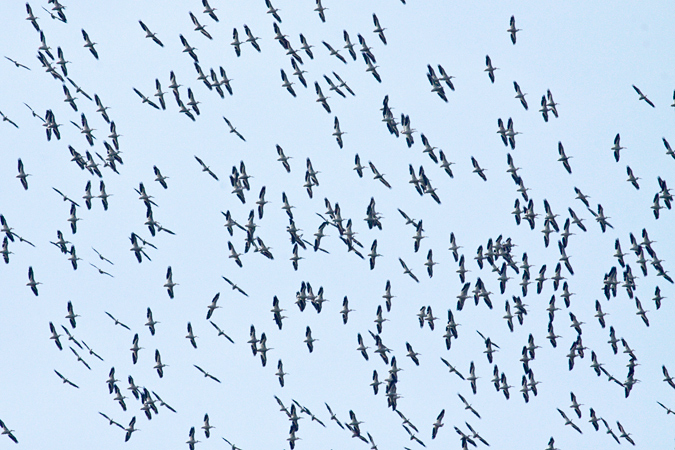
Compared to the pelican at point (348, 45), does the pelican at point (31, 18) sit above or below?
below

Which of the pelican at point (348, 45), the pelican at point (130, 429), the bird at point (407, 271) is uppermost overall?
the pelican at point (348, 45)

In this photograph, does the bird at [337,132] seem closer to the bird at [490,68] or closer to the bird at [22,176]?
the bird at [490,68]

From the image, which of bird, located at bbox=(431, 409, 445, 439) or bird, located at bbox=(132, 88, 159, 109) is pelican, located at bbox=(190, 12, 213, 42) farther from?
bird, located at bbox=(431, 409, 445, 439)

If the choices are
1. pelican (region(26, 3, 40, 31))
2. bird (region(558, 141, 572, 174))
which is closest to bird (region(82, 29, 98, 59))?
pelican (region(26, 3, 40, 31))

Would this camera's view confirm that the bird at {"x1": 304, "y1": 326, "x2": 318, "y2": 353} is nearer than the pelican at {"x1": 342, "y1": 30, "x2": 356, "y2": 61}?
No

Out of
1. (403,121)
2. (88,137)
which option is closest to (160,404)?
(88,137)

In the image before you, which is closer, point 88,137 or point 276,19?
point 276,19

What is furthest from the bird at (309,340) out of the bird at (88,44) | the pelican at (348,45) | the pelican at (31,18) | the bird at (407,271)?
the pelican at (31,18)

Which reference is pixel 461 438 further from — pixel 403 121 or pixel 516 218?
pixel 403 121

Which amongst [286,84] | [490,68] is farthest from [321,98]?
[490,68]

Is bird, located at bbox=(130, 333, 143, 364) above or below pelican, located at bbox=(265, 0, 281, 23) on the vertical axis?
below

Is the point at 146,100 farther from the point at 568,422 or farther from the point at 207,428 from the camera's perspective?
the point at 568,422
